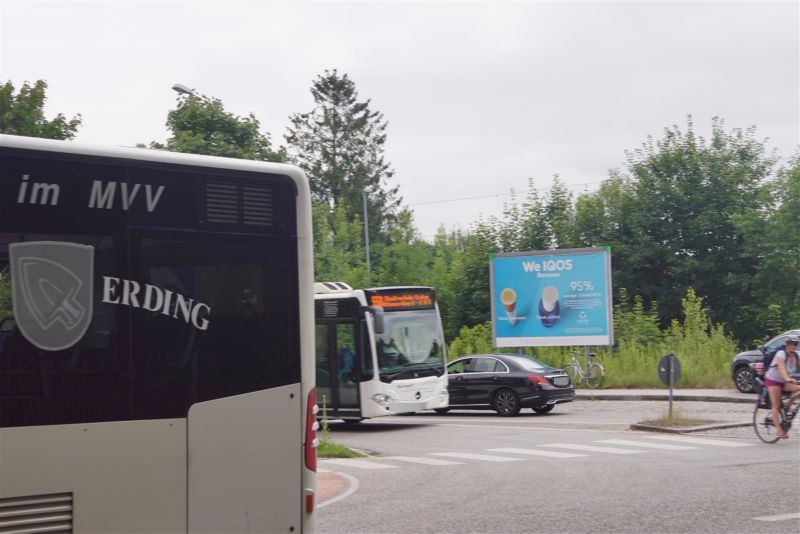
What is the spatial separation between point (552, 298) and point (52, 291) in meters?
29.2

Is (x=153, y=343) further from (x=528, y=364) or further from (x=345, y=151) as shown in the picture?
(x=345, y=151)

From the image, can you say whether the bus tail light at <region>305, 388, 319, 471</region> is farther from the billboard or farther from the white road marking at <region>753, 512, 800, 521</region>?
the billboard

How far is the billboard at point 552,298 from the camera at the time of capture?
112ft

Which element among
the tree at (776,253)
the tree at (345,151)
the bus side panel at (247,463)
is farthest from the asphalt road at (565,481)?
the tree at (345,151)

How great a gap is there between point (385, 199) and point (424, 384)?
51.6 meters

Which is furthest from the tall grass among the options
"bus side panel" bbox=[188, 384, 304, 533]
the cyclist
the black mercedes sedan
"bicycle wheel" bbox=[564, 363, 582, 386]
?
"bus side panel" bbox=[188, 384, 304, 533]

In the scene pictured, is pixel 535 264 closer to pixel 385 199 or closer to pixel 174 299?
pixel 174 299

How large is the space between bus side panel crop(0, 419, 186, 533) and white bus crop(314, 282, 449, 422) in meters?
14.8

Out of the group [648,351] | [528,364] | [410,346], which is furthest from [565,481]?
[648,351]

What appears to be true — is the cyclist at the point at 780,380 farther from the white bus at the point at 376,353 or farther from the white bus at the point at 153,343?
the white bus at the point at 153,343

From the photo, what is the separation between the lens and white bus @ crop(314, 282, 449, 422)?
71.8ft

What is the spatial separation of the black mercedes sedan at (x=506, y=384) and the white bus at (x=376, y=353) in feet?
8.98

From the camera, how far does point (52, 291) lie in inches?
247

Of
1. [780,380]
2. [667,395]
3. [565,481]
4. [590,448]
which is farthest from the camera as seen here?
[667,395]
